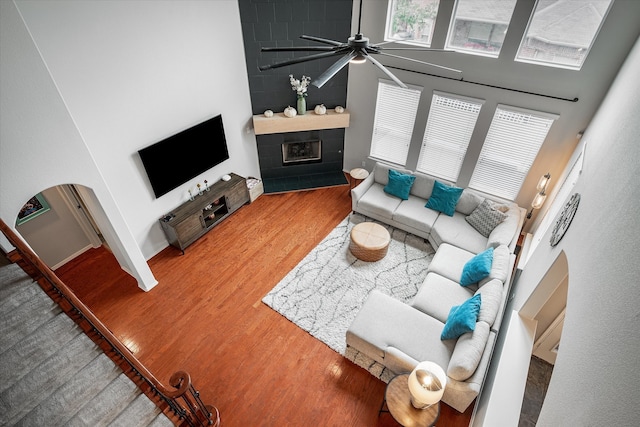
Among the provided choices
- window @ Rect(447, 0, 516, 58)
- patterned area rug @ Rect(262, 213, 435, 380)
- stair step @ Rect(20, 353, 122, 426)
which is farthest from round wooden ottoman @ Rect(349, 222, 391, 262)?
stair step @ Rect(20, 353, 122, 426)

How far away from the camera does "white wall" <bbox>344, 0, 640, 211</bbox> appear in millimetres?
4398

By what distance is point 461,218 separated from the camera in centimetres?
608

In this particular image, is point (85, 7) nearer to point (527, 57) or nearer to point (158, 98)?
point (158, 98)

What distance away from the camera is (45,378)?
2951mm

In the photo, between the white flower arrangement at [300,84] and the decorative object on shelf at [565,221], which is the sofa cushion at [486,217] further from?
the white flower arrangement at [300,84]

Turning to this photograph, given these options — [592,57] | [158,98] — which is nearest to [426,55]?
[592,57]

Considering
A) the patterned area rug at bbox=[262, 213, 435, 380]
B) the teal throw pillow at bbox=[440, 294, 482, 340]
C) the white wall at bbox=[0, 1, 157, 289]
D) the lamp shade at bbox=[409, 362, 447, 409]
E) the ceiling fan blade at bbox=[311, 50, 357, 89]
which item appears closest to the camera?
the ceiling fan blade at bbox=[311, 50, 357, 89]

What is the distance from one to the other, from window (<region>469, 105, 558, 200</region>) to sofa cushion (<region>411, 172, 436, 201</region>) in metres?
0.82

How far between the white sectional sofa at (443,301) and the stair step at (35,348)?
3044 mm

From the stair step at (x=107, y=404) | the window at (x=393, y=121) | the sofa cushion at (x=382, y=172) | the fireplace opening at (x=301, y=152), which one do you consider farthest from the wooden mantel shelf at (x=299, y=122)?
the stair step at (x=107, y=404)

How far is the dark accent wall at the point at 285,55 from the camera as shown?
576 cm

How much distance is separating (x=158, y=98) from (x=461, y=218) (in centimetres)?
539

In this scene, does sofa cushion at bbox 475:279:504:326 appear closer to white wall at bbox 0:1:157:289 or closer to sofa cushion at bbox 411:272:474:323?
sofa cushion at bbox 411:272:474:323

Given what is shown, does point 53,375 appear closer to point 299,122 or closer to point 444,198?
point 299,122
